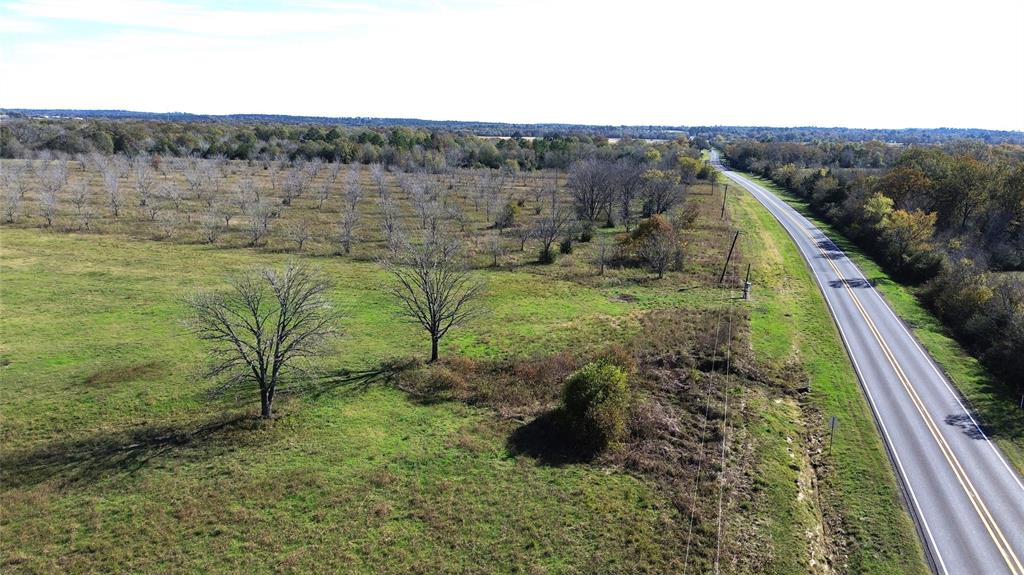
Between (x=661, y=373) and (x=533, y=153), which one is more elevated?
(x=533, y=153)

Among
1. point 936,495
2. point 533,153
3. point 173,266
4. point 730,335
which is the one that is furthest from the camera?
point 533,153

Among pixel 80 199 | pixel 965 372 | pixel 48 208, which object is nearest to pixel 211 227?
pixel 48 208


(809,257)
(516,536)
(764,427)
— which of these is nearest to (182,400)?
(516,536)

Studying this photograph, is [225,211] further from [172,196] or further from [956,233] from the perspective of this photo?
[956,233]

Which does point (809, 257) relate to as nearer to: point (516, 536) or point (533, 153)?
point (516, 536)

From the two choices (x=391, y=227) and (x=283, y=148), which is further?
(x=283, y=148)

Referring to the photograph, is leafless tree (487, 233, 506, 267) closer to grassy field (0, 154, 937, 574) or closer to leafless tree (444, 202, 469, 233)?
leafless tree (444, 202, 469, 233)

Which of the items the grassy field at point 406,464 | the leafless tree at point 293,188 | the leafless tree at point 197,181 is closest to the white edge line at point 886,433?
the grassy field at point 406,464
